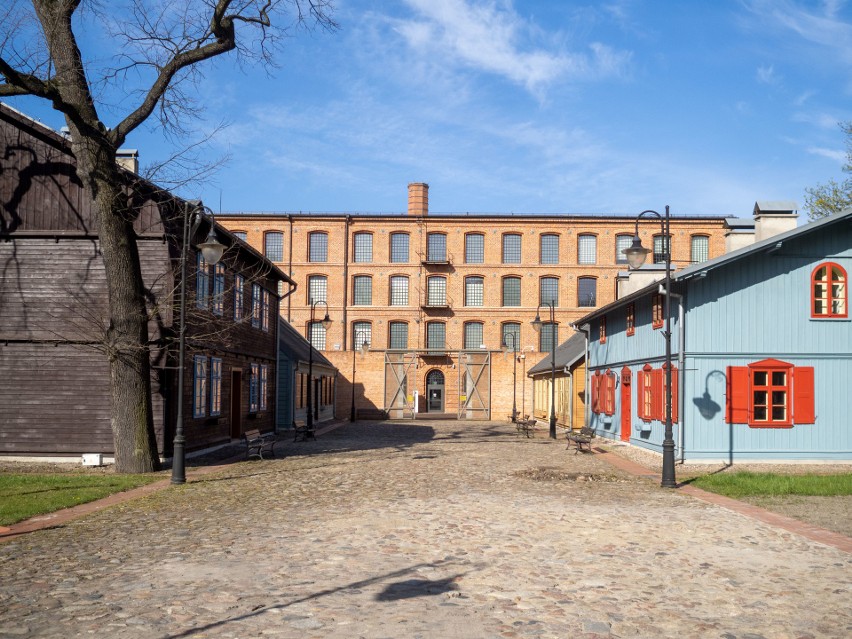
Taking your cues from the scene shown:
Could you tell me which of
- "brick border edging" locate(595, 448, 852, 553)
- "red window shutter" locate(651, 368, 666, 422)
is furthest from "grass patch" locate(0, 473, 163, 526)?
"red window shutter" locate(651, 368, 666, 422)

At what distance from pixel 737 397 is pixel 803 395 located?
172 centimetres

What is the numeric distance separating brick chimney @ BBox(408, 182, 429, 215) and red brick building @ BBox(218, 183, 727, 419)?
1713 mm

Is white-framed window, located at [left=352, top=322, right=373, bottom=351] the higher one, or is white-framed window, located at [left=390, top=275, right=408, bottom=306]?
white-framed window, located at [left=390, top=275, right=408, bottom=306]

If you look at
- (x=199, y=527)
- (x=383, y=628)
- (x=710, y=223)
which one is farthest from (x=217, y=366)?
(x=710, y=223)

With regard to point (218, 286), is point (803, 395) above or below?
below

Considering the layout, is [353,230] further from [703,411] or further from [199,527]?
[199,527]

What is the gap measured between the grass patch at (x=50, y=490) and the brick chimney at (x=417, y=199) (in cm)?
4144

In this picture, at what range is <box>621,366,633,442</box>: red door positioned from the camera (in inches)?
1025

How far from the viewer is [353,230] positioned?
54500 mm

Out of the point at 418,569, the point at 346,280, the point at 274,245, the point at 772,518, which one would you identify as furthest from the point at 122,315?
the point at 274,245

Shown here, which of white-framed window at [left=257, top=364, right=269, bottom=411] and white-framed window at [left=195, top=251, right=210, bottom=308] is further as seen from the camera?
white-framed window at [left=257, top=364, right=269, bottom=411]

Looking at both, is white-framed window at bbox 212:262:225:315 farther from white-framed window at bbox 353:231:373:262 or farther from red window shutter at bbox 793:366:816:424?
white-framed window at bbox 353:231:373:262

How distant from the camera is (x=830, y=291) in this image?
21.1 metres

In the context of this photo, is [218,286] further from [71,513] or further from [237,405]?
[71,513]
